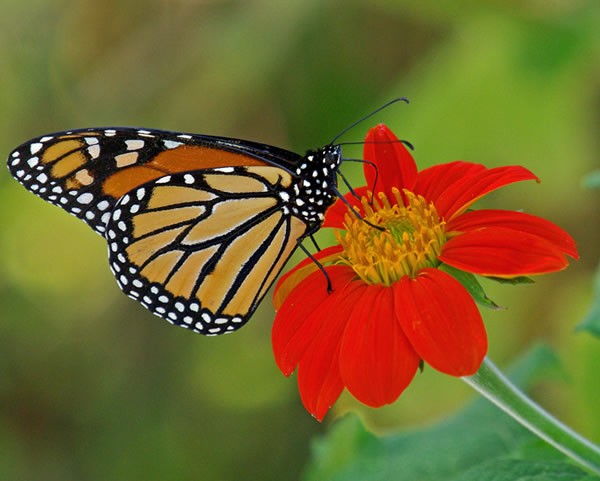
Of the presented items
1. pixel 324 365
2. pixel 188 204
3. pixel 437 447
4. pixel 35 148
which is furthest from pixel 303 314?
pixel 35 148

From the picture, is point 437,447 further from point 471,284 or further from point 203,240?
point 203,240

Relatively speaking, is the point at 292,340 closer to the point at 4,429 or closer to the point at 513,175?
the point at 513,175

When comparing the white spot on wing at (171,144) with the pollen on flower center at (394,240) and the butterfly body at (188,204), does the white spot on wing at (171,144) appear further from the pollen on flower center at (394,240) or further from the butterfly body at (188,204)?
the pollen on flower center at (394,240)

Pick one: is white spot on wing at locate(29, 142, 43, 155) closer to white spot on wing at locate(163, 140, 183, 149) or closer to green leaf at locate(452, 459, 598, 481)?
white spot on wing at locate(163, 140, 183, 149)

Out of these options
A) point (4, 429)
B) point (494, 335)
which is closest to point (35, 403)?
point (4, 429)

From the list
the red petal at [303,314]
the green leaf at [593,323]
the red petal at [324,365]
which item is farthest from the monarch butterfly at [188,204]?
the green leaf at [593,323]

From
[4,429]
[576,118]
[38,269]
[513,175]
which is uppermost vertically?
[576,118]

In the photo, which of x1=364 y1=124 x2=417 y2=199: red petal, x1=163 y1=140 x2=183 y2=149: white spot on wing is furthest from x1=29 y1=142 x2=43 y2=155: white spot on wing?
x1=364 y1=124 x2=417 y2=199: red petal
